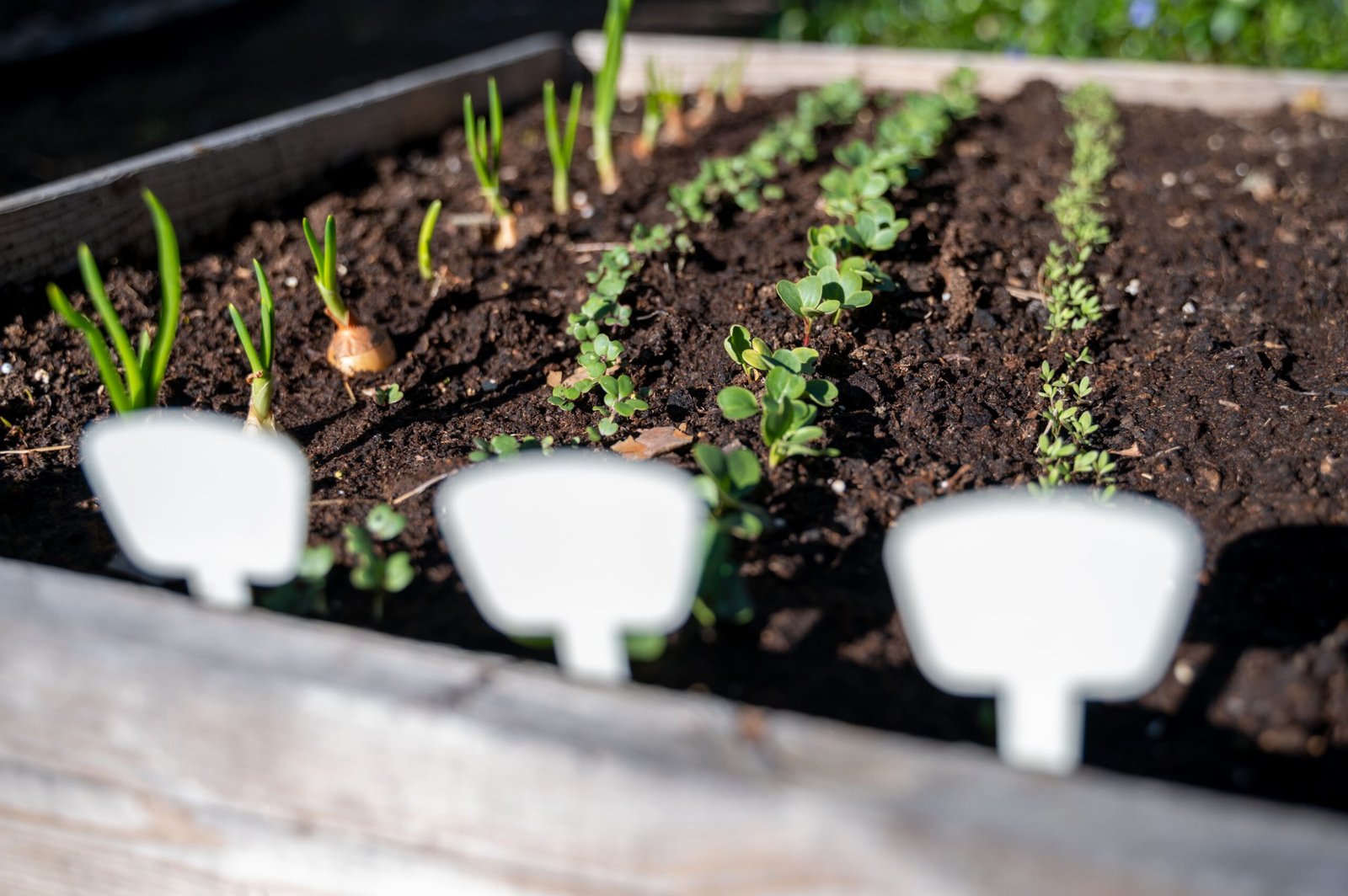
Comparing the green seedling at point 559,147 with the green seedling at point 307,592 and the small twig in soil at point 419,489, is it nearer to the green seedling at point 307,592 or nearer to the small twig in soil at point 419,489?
the small twig in soil at point 419,489

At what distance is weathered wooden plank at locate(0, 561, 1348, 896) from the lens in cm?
67

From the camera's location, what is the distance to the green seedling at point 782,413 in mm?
1229

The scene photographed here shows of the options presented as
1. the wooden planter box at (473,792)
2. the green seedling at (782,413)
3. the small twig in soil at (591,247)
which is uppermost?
the small twig in soil at (591,247)

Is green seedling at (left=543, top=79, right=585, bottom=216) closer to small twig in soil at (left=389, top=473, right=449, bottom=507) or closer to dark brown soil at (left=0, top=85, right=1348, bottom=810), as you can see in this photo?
dark brown soil at (left=0, top=85, right=1348, bottom=810)

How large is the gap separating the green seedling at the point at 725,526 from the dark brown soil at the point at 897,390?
1.5 inches

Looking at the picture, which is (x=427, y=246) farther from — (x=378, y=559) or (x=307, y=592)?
(x=307, y=592)

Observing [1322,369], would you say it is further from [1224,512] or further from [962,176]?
[962,176]

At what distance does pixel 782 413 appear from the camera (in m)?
1.22

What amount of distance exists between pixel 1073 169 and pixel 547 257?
1.16 metres

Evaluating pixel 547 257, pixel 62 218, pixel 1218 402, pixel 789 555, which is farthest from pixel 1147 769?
pixel 62 218

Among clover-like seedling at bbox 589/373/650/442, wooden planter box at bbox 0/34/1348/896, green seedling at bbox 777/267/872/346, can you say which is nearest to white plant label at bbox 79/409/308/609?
wooden planter box at bbox 0/34/1348/896

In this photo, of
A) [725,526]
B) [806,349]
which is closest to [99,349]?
[725,526]

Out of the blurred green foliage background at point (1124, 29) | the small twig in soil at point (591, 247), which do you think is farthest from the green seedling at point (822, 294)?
the blurred green foliage background at point (1124, 29)

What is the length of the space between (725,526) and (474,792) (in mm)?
422
